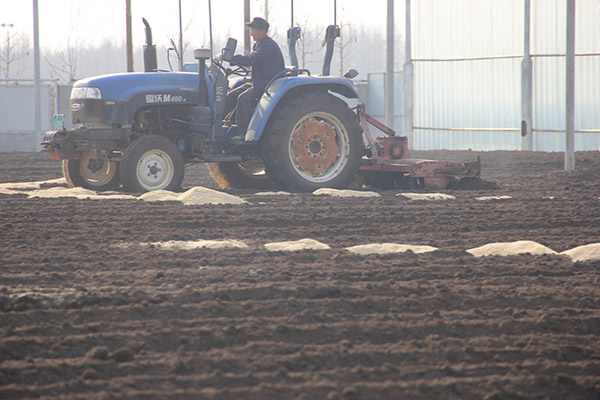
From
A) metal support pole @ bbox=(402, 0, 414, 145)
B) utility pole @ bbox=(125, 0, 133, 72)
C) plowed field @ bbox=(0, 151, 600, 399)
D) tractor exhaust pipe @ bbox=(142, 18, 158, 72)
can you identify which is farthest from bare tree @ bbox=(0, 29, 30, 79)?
plowed field @ bbox=(0, 151, 600, 399)

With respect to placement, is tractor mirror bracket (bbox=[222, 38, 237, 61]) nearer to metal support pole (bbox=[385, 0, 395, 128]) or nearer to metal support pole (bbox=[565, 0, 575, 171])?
metal support pole (bbox=[565, 0, 575, 171])

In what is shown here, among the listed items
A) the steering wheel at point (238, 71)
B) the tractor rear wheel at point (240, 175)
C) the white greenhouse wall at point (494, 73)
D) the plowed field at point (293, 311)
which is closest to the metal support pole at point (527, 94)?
the white greenhouse wall at point (494, 73)

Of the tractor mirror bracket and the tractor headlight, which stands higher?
the tractor mirror bracket

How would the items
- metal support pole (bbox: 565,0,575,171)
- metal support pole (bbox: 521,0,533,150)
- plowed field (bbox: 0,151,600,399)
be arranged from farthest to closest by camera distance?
1. metal support pole (bbox: 521,0,533,150)
2. metal support pole (bbox: 565,0,575,171)
3. plowed field (bbox: 0,151,600,399)

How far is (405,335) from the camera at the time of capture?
3803 mm

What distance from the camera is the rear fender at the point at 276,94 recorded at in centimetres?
888

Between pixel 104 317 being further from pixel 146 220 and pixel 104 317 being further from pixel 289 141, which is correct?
pixel 289 141

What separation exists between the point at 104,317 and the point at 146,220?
3.04 metres

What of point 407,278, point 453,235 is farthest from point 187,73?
point 407,278

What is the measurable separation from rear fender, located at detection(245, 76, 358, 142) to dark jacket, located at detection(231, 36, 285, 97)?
13 cm

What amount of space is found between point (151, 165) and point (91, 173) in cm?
106

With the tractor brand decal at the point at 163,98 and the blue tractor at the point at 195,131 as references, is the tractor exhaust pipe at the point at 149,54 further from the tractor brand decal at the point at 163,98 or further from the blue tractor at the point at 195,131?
the tractor brand decal at the point at 163,98

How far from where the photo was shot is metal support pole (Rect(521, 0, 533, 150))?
59.4 ft

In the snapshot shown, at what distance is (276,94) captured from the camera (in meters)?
8.90
